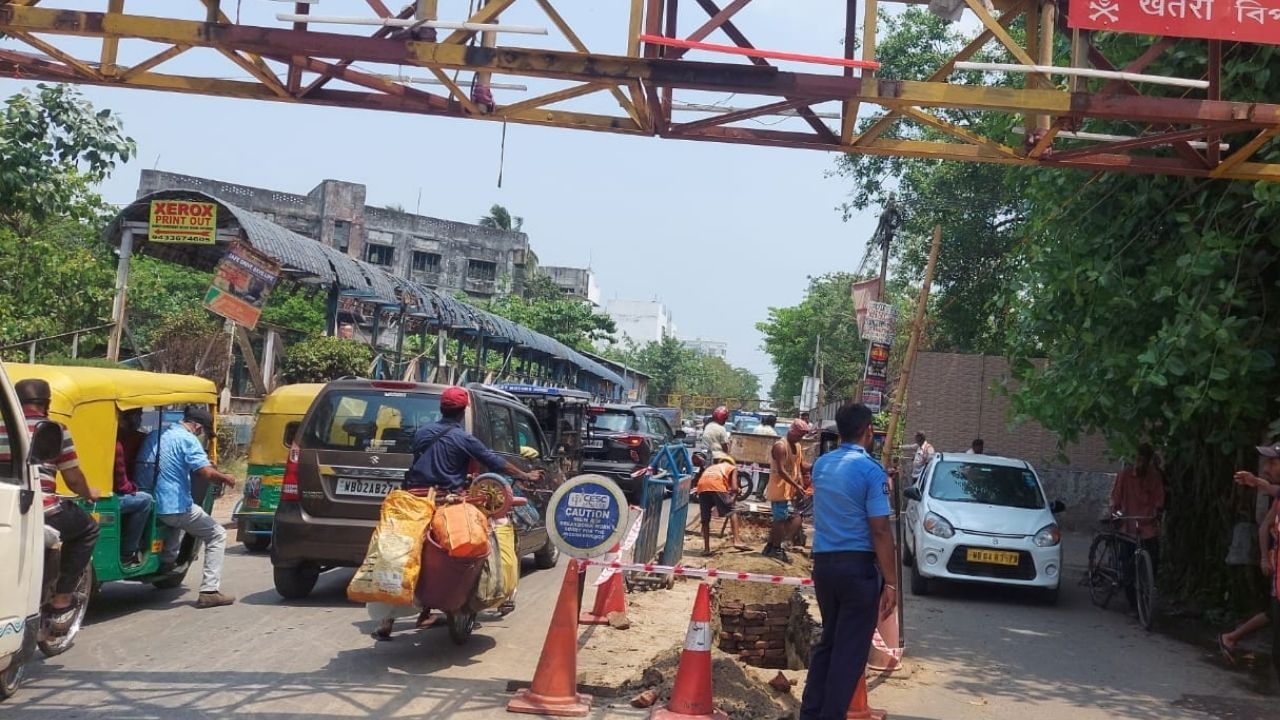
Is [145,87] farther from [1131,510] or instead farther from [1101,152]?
[1131,510]

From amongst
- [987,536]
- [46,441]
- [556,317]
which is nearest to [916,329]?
[987,536]

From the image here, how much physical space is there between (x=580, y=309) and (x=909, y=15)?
32.1 metres

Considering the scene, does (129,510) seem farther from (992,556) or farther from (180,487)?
(992,556)

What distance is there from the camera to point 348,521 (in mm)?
8836

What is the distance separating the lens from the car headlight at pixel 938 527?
1268 centimetres

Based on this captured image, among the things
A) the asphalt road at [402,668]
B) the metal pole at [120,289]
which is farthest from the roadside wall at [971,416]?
the metal pole at [120,289]

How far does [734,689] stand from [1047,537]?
23.5ft

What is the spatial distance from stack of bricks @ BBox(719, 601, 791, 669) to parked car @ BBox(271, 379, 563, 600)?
8.04 feet

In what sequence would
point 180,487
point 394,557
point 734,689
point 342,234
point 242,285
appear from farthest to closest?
point 342,234 < point 242,285 < point 180,487 < point 394,557 < point 734,689

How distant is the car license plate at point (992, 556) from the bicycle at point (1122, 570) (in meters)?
1.13

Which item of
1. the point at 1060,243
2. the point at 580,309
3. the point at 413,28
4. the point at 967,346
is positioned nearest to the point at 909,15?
the point at 967,346

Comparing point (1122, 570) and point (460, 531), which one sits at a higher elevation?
point (460, 531)

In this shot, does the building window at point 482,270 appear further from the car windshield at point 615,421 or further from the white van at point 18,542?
the white van at point 18,542

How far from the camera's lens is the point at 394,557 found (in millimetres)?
6902
